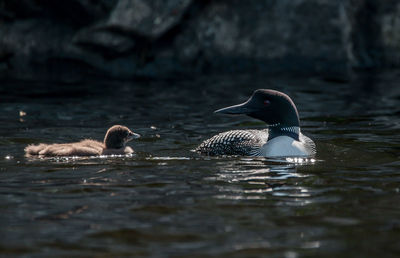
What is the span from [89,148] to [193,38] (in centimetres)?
691

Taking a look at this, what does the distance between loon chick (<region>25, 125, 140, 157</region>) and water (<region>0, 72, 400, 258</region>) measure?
15cm

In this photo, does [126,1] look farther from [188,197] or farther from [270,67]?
[188,197]

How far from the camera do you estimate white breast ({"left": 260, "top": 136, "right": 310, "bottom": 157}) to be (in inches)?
280

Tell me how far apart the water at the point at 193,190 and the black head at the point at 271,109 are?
0.50m

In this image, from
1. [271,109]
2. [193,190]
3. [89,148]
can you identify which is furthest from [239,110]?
[193,190]

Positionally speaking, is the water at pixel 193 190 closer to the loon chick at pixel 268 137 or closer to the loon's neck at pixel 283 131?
the loon chick at pixel 268 137

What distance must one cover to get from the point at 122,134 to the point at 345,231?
140 inches

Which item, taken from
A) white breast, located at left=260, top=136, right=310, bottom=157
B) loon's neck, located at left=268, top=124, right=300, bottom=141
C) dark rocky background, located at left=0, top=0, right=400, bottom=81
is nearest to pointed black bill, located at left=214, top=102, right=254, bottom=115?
loon's neck, located at left=268, top=124, right=300, bottom=141

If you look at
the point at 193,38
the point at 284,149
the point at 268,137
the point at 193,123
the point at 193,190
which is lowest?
the point at 193,190

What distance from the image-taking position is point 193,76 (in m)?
13.6

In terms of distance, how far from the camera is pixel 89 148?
7203mm

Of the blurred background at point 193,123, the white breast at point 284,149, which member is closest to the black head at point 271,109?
the white breast at point 284,149

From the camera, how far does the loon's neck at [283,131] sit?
7.47 metres

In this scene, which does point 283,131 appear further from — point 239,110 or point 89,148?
point 89,148
